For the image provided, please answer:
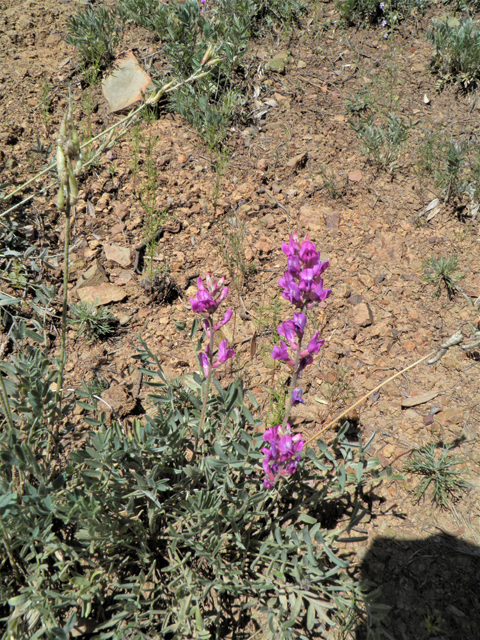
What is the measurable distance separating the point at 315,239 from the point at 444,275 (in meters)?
0.96

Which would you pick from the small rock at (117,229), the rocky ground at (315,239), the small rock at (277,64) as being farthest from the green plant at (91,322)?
the small rock at (277,64)

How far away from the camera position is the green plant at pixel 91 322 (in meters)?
3.20

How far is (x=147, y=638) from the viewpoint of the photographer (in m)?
1.98

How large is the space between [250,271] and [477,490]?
78.5 inches

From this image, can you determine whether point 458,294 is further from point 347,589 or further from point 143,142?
point 143,142

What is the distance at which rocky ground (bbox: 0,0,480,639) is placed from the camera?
2553 millimetres

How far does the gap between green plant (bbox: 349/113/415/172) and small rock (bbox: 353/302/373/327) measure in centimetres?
139

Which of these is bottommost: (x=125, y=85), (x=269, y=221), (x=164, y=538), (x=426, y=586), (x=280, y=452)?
(x=426, y=586)

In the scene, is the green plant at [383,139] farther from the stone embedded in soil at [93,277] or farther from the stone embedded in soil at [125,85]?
the stone embedded in soil at [93,277]

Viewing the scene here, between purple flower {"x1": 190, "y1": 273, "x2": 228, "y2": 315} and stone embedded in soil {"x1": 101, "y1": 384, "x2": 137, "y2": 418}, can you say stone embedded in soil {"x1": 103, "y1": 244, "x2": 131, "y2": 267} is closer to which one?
stone embedded in soil {"x1": 101, "y1": 384, "x2": 137, "y2": 418}

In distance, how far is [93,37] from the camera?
452cm

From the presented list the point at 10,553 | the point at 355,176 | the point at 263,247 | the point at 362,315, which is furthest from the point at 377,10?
the point at 10,553

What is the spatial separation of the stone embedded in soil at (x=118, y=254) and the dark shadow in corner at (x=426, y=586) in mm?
2472

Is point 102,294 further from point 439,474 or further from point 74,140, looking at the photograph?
point 439,474
